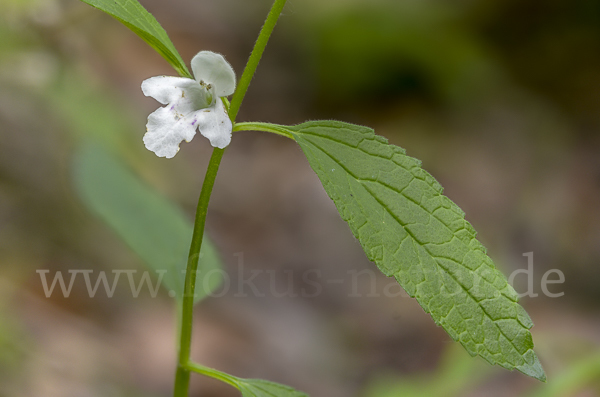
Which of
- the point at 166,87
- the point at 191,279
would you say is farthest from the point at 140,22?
the point at 191,279

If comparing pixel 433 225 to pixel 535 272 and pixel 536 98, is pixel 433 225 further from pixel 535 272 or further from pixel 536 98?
pixel 536 98

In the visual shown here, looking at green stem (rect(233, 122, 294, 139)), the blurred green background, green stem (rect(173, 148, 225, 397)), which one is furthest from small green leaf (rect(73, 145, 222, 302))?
green stem (rect(233, 122, 294, 139))

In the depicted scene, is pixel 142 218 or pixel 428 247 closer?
pixel 428 247

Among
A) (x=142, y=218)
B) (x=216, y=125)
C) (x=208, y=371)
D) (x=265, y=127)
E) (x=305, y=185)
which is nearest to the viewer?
(x=216, y=125)

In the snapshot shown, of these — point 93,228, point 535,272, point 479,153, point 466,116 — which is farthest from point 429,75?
point 93,228

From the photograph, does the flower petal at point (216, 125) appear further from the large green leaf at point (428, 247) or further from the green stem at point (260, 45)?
the large green leaf at point (428, 247)

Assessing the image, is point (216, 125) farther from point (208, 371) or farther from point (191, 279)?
point (208, 371)

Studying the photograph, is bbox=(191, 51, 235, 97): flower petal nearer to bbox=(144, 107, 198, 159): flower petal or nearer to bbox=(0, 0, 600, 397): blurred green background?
bbox=(144, 107, 198, 159): flower petal
